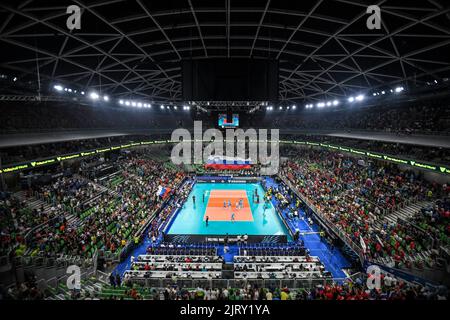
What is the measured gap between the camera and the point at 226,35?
16906 millimetres

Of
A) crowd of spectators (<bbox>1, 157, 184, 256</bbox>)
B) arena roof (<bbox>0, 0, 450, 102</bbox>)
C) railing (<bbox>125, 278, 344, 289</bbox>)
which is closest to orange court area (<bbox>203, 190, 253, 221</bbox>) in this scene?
crowd of spectators (<bbox>1, 157, 184, 256</bbox>)

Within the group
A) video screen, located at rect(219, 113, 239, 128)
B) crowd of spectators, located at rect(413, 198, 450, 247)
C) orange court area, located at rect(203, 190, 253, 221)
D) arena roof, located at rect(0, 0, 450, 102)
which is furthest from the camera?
video screen, located at rect(219, 113, 239, 128)

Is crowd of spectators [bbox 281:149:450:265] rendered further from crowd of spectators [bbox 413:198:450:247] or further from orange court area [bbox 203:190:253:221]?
orange court area [bbox 203:190:253:221]

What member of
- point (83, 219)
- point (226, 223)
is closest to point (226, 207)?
point (226, 223)

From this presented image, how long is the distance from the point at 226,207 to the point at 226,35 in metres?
19.9

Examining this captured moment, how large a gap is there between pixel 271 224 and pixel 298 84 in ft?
73.0

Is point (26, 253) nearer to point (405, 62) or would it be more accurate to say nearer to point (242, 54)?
point (242, 54)

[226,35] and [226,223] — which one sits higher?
[226,35]

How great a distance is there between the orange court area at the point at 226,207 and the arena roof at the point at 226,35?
17180 mm

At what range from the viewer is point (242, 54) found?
20.8 meters

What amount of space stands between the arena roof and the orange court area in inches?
676

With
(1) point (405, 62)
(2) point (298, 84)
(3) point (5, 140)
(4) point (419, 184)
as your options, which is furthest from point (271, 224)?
(3) point (5, 140)

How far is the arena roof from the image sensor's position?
12844 mm

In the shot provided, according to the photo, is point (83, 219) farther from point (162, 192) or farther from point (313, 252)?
point (313, 252)
